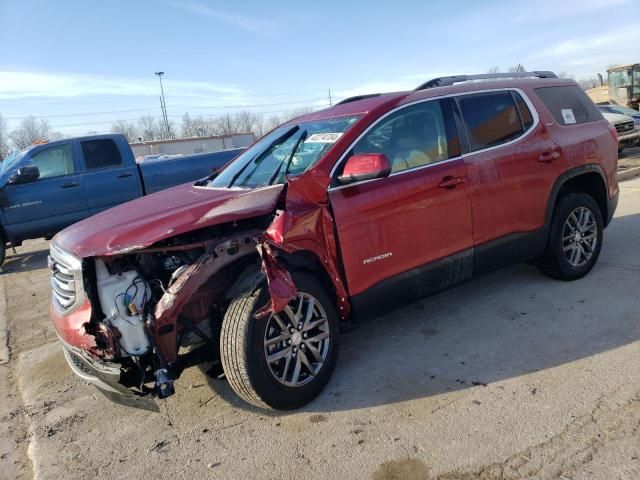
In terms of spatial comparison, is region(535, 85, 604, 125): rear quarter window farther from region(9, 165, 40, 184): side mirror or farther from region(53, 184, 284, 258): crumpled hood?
region(9, 165, 40, 184): side mirror

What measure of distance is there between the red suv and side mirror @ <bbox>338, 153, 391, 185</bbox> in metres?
0.01

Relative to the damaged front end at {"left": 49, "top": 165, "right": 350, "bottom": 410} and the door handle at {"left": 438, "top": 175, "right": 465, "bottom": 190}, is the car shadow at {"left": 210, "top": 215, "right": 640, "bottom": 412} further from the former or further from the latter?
the door handle at {"left": 438, "top": 175, "right": 465, "bottom": 190}

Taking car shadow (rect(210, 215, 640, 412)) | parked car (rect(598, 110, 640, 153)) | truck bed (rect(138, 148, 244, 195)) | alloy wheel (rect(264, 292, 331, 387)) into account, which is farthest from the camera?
parked car (rect(598, 110, 640, 153))

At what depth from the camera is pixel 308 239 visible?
3.20 m

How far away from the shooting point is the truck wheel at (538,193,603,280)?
465 centimetres

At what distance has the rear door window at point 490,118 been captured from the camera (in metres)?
4.10

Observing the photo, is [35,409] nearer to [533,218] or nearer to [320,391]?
[320,391]

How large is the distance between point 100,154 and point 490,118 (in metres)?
7.67

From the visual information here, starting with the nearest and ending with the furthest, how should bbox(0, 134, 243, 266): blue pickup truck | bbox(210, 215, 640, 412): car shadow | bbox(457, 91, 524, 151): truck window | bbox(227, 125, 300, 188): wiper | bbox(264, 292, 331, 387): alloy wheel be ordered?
bbox(264, 292, 331, 387): alloy wheel, bbox(210, 215, 640, 412): car shadow, bbox(457, 91, 524, 151): truck window, bbox(227, 125, 300, 188): wiper, bbox(0, 134, 243, 266): blue pickup truck

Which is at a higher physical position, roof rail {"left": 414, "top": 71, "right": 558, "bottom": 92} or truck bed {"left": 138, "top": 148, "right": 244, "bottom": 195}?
roof rail {"left": 414, "top": 71, "right": 558, "bottom": 92}

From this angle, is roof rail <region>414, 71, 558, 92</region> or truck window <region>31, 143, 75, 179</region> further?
truck window <region>31, 143, 75, 179</region>

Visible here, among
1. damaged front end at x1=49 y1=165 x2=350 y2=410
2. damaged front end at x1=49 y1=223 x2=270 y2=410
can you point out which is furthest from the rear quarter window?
damaged front end at x1=49 y1=223 x2=270 y2=410

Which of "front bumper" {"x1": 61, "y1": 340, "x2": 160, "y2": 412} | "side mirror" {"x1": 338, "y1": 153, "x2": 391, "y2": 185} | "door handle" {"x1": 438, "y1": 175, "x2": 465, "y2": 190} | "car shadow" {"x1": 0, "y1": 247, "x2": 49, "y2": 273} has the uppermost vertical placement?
"side mirror" {"x1": 338, "y1": 153, "x2": 391, "y2": 185}

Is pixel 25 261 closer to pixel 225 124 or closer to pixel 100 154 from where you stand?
pixel 100 154
